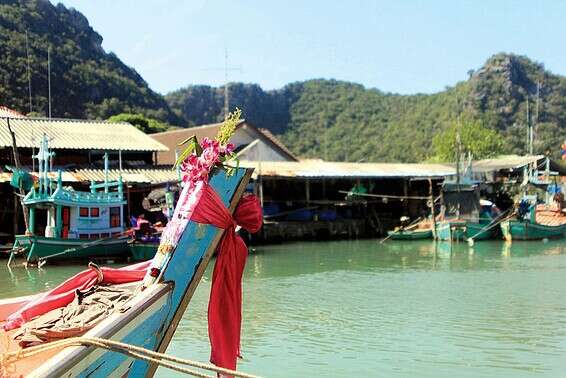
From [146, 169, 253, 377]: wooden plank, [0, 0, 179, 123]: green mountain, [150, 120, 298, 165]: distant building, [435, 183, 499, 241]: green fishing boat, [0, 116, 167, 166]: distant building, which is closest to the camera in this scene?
[146, 169, 253, 377]: wooden plank

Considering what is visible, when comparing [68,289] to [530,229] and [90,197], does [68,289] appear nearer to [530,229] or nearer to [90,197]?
[90,197]

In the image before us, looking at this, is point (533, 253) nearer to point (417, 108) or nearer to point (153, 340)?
point (153, 340)

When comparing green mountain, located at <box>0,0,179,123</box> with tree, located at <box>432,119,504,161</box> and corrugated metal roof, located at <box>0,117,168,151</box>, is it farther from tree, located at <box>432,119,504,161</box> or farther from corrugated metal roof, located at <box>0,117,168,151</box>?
tree, located at <box>432,119,504,161</box>

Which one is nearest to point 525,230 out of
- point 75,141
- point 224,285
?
point 75,141

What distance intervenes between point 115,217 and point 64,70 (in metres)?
28.7

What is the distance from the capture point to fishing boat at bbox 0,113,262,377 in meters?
3.71

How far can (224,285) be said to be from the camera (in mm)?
4961

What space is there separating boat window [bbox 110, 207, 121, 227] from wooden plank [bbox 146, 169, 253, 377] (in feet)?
47.9

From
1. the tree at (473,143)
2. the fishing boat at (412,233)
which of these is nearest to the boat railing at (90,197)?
the fishing boat at (412,233)

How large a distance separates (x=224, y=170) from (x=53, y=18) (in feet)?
161

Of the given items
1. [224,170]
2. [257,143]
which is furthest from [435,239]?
[224,170]

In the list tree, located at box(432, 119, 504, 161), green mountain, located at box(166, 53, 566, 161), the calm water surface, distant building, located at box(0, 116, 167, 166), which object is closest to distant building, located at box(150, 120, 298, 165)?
distant building, located at box(0, 116, 167, 166)

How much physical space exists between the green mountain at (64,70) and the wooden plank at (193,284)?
3483cm

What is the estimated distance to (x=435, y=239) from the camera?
25109 mm
